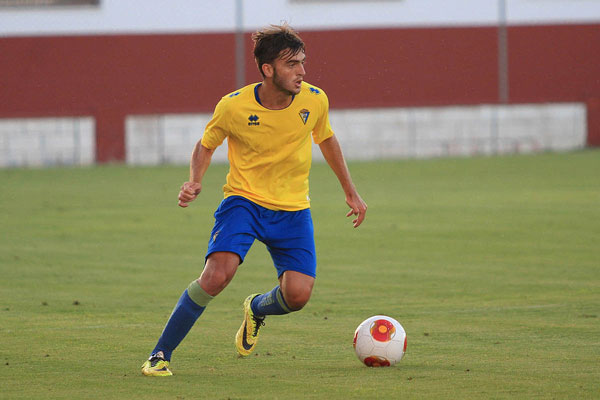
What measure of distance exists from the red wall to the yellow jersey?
32.4 meters

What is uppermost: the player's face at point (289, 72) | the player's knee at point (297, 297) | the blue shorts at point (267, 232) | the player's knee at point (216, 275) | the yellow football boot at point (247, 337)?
the player's face at point (289, 72)

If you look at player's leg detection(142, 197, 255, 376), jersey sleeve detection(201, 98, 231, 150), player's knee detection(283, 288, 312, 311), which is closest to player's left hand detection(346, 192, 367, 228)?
player's knee detection(283, 288, 312, 311)

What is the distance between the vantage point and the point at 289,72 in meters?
7.45

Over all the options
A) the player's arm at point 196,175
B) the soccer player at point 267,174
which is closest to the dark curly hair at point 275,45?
the soccer player at point 267,174

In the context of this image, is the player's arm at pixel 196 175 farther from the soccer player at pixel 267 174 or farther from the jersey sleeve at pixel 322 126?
the jersey sleeve at pixel 322 126

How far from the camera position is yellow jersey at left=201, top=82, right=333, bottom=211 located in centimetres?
756

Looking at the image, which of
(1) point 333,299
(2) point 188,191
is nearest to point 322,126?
(2) point 188,191

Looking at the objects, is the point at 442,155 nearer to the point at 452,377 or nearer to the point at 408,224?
the point at 408,224

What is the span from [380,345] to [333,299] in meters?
3.35

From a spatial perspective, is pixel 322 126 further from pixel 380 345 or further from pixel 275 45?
pixel 380 345

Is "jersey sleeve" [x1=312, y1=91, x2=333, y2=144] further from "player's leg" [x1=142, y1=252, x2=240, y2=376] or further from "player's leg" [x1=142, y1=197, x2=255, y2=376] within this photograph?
"player's leg" [x1=142, y1=252, x2=240, y2=376]

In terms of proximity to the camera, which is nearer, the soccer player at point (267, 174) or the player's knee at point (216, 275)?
the player's knee at point (216, 275)

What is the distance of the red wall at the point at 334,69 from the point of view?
41.0m

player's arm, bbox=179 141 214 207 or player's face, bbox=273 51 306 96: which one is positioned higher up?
player's face, bbox=273 51 306 96
